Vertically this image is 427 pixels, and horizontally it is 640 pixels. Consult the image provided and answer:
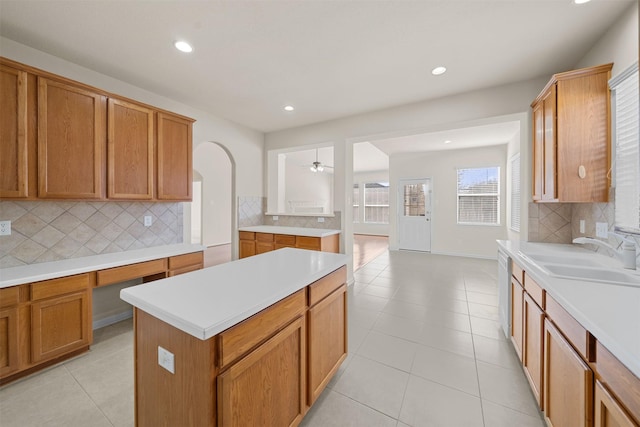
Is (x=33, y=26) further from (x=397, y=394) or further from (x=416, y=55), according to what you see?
(x=397, y=394)

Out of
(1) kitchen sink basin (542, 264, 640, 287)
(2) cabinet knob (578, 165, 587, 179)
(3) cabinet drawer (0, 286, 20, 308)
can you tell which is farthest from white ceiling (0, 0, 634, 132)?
(3) cabinet drawer (0, 286, 20, 308)

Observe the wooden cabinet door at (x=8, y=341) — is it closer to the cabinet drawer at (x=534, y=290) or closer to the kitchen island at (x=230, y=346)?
the kitchen island at (x=230, y=346)

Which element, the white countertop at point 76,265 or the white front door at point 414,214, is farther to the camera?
the white front door at point 414,214

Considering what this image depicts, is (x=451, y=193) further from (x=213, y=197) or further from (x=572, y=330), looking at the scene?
(x=213, y=197)

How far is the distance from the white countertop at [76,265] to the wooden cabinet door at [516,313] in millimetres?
3189

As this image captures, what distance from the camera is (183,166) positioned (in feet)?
9.75

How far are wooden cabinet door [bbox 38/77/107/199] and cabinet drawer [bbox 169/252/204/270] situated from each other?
35.8 inches

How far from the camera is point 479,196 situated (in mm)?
5859

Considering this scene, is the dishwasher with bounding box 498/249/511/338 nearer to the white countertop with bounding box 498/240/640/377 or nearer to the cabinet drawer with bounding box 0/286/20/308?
the white countertop with bounding box 498/240/640/377

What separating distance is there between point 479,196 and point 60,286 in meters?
7.20

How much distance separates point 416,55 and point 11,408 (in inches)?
160

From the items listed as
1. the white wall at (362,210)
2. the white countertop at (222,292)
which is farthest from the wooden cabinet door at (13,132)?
the white wall at (362,210)

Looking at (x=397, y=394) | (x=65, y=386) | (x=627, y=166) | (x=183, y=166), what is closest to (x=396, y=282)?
(x=397, y=394)

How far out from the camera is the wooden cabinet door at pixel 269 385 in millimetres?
934
